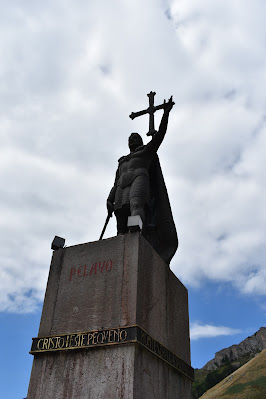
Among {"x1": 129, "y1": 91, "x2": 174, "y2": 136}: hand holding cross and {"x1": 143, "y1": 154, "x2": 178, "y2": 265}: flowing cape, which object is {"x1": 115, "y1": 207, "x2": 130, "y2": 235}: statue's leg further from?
{"x1": 129, "y1": 91, "x2": 174, "y2": 136}: hand holding cross

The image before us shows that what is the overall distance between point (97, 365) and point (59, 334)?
2.97 ft

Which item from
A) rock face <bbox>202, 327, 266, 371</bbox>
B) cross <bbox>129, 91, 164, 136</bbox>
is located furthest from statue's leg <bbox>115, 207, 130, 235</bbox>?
rock face <bbox>202, 327, 266, 371</bbox>

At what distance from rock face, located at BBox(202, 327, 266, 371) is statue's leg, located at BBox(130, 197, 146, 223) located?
11369 cm

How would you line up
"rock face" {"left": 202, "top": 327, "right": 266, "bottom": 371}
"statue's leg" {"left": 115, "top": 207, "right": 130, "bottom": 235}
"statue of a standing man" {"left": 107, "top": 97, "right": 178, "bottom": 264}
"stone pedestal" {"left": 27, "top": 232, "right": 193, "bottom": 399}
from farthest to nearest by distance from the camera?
"rock face" {"left": 202, "top": 327, "right": 266, "bottom": 371}, "statue's leg" {"left": 115, "top": 207, "right": 130, "bottom": 235}, "statue of a standing man" {"left": 107, "top": 97, "right": 178, "bottom": 264}, "stone pedestal" {"left": 27, "top": 232, "right": 193, "bottom": 399}

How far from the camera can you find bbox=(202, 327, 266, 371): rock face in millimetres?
111312

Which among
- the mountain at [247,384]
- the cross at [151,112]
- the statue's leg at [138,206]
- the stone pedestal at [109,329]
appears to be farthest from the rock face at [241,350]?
the stone pedestal at [109,329]

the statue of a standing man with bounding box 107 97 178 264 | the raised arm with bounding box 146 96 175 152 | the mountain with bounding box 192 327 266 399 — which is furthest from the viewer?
the mountain with bounding box 192 327 266 399

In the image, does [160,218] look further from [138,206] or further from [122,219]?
[138,206]

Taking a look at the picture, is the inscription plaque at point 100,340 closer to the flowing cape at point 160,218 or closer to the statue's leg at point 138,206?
the statue's leg at point 138,206

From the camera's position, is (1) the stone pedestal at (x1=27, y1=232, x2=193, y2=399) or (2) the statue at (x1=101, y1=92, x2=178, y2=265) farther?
(2) the statue at (x1=101, y1=92, x2=178, y2=265)

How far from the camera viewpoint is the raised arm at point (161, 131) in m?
8.51

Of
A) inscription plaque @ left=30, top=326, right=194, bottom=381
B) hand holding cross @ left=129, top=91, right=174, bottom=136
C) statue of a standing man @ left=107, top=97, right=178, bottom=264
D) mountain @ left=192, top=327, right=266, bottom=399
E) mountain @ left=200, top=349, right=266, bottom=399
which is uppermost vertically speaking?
mountain @ left=192, top=327, right=266, bottom=399

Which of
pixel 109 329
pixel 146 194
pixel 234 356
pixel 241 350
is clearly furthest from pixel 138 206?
pixel 241 350

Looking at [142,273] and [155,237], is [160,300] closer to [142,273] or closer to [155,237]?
[142,273]
